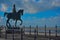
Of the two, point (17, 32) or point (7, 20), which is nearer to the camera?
point (17, 32)

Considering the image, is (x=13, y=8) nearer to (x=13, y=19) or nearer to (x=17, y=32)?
(x=13, y=19)

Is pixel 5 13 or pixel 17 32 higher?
pixel 5 13

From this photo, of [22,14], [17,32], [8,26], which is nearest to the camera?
[17,32]

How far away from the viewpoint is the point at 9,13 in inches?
1829

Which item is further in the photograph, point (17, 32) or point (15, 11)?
point (15, 11)

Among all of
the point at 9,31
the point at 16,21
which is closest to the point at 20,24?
the point at 16,21

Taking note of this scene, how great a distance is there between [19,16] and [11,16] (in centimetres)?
156

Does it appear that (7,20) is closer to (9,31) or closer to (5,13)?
(5,13)

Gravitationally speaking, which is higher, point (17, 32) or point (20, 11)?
point (20, 11)

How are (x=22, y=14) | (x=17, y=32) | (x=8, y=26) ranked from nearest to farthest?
(x=17, y=32) < (x=22, y=14) < (x=8, y=26)

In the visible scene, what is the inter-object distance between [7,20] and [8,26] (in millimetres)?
1298

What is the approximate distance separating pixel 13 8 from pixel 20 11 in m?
1.57

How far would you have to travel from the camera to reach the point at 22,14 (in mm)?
45281

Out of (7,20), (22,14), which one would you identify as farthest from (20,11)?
(7,20)
